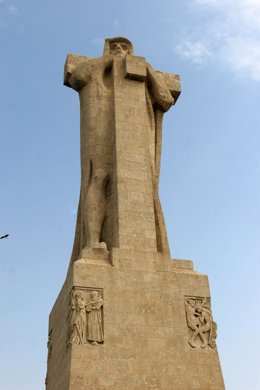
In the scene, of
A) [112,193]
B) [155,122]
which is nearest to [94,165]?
[112,193]

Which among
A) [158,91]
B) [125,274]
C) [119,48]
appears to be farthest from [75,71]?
[125,274]

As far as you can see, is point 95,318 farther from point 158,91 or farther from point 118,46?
point 118,46

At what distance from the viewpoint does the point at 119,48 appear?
52.2 feet

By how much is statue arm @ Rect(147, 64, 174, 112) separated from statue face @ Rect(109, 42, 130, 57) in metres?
1.16

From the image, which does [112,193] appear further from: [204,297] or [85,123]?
[204,297]

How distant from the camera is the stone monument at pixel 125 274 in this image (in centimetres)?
1077

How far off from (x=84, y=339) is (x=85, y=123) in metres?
6.00

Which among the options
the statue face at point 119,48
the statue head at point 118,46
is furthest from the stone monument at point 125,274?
the statue head at point 118,46

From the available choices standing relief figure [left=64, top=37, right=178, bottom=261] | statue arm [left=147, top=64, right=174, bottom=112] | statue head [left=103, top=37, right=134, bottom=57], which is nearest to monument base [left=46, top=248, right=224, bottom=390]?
standing relief figure [left=64, top=37, right=178, bottom=261]

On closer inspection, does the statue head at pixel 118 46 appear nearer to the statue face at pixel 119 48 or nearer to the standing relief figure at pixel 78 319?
the statue face at pixel 119 48

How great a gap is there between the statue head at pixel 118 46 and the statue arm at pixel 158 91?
124cm

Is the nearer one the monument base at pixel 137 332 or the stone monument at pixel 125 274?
the monument base at pixel 137 332

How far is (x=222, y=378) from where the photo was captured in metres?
11.3

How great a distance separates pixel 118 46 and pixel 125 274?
750 centimetres
